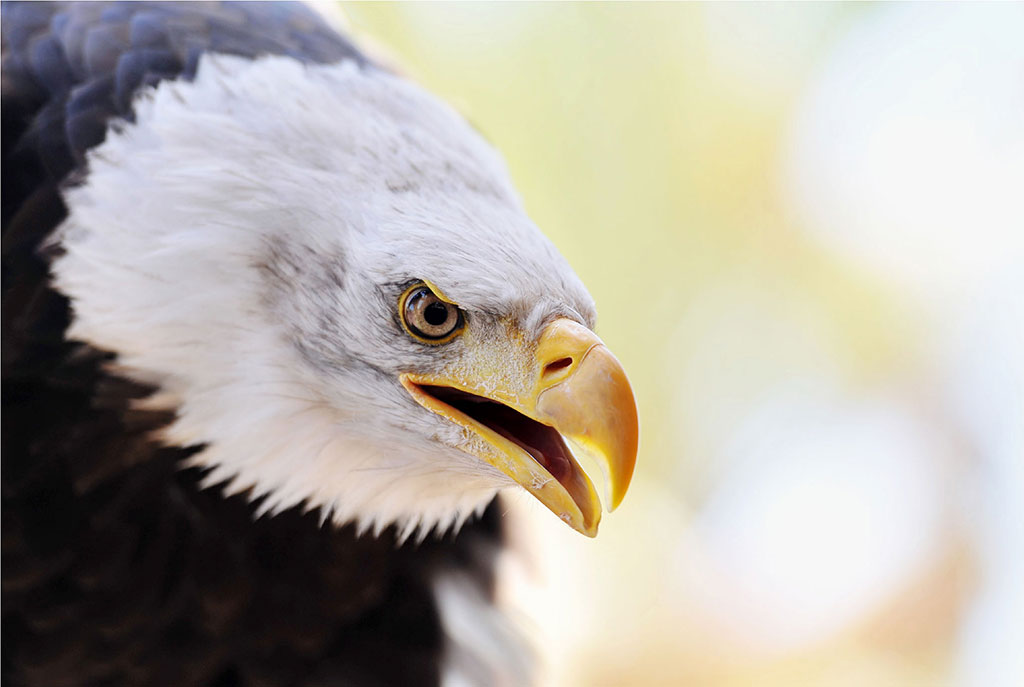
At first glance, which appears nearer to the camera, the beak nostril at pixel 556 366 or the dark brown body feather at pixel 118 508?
the beak nostril at pixel 556 366

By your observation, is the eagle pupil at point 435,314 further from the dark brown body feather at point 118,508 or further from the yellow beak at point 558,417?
the dark brown body feather at point 118,508

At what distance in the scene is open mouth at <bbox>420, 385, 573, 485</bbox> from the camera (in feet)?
2.50

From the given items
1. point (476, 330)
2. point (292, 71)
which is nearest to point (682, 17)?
point (292, 71)

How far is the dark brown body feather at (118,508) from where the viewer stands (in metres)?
0.84

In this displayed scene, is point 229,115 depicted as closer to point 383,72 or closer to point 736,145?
point 383,72

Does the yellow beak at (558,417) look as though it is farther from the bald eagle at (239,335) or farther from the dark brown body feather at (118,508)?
the dark brown body feather at (118,508)

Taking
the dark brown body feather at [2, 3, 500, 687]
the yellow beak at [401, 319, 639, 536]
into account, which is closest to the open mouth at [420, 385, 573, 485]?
the yellow beak at [401, 319, 639, 536]

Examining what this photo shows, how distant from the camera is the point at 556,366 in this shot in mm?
729

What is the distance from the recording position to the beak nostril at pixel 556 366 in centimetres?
73

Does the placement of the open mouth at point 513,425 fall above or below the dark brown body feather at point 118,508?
above

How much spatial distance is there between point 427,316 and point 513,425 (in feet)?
0.39

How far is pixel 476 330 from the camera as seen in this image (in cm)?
75

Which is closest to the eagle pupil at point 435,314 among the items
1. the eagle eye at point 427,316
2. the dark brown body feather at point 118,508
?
the eagle eye at point 427,316

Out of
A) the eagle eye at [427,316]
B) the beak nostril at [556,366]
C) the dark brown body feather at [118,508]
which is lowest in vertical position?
the dark brown body feather at [118,508]
